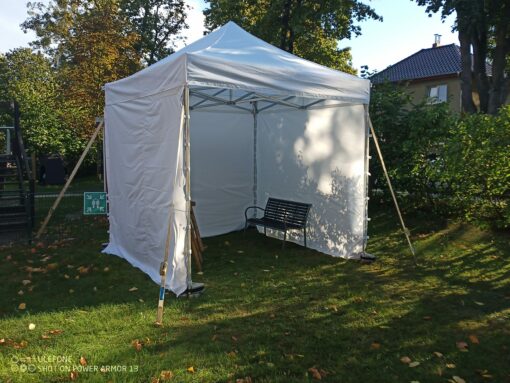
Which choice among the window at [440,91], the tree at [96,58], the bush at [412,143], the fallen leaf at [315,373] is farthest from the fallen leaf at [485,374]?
the window at [440,91]

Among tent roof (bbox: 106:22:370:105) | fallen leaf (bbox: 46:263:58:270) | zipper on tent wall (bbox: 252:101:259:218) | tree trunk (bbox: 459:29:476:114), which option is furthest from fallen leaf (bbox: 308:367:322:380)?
tree trunk (bbox: 459:29:476:114)

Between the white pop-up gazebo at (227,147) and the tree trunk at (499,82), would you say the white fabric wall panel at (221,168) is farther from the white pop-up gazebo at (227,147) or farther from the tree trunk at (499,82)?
the tree trunk at (499,82)

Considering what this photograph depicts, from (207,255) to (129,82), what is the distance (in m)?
2.95

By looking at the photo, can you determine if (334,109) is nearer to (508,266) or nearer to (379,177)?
(379,177)

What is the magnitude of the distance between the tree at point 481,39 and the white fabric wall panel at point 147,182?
35.4ft

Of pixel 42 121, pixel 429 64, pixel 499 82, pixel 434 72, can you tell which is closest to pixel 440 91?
pixel 434 72

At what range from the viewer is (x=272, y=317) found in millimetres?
4344

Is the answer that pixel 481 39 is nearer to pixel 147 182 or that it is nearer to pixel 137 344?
pixel 147 182

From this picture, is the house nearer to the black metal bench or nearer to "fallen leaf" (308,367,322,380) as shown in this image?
the black metal bench

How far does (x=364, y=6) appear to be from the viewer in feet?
52.0

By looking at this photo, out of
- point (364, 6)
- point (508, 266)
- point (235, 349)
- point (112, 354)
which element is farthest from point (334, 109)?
point (364, 6)

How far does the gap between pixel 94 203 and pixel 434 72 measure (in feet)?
83.7

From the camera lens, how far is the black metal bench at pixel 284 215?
7211 mm

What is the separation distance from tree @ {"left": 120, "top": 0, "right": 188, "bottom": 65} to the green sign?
2029cm
